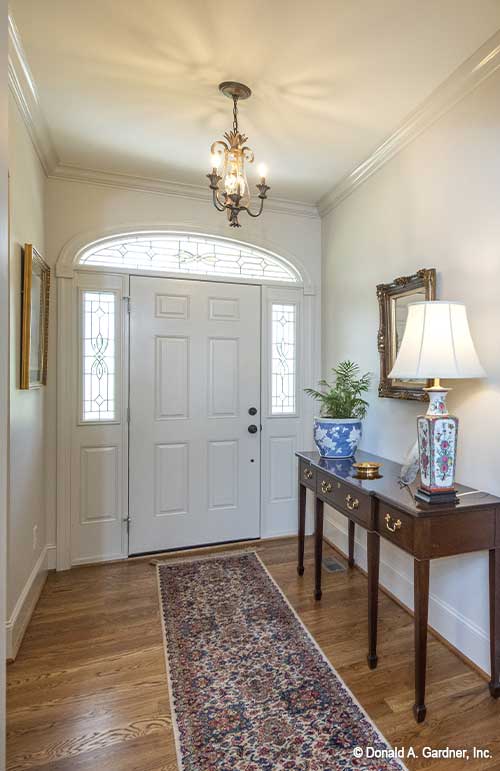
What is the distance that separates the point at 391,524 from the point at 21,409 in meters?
1.96

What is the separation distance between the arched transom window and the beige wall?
1.61 feet

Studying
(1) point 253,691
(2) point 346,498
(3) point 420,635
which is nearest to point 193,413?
(2) point 346,498

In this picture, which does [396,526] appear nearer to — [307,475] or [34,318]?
[307,475]

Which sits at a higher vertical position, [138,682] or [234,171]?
[234,171]

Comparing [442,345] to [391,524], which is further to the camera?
[391,524]

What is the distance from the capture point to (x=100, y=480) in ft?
9.85

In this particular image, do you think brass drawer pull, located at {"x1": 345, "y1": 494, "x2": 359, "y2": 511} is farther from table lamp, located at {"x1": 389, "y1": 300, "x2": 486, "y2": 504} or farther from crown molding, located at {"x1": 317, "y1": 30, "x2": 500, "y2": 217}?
crown molding, located at {"x1": 317, "y1": 30, "x2": 500, "y2": 217}

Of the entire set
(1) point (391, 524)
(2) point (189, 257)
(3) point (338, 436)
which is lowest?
(1) point (391, 524)

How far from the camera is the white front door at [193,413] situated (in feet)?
10.1

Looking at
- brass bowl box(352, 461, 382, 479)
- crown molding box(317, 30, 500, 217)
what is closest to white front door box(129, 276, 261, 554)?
crown molding box(317, 30, 500, 217)

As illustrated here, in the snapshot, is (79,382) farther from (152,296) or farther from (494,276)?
(494,276)

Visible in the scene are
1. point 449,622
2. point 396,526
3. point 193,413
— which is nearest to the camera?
point 396,526

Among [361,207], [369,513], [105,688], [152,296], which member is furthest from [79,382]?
[361,207]

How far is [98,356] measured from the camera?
2.98m
